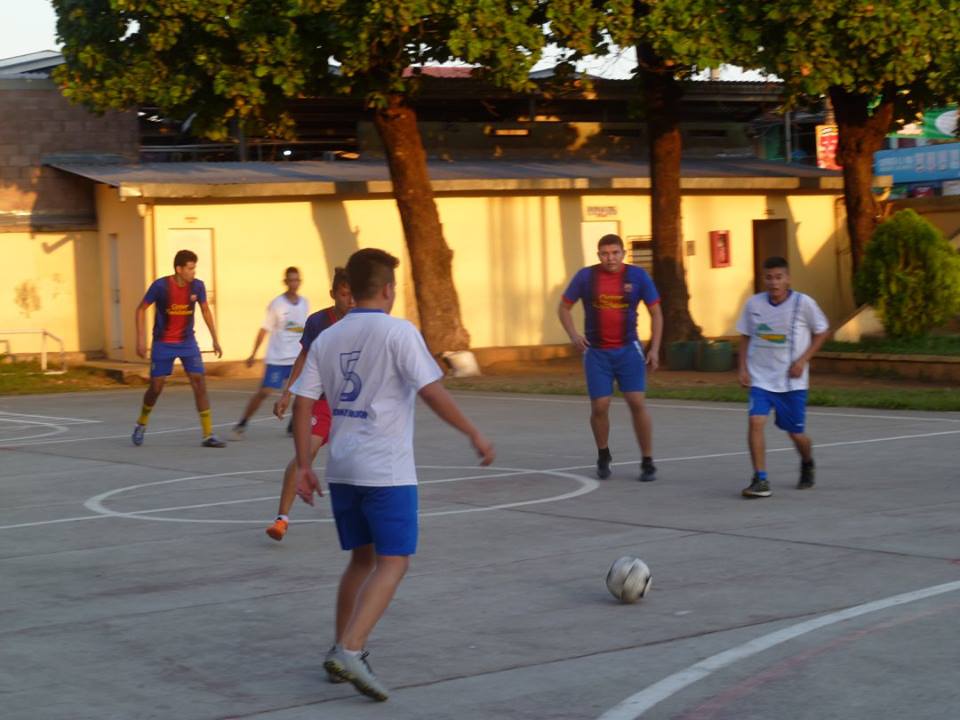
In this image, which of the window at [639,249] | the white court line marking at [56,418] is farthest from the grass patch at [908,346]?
the white court line marking at [56,418]

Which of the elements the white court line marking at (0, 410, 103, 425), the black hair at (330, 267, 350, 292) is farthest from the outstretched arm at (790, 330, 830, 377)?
the white court line marking at (0, 410, 103, 425)

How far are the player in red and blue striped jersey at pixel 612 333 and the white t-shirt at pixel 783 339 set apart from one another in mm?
1168

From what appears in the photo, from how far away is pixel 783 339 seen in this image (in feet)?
37.3

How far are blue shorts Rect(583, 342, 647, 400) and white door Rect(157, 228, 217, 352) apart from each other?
1477cm

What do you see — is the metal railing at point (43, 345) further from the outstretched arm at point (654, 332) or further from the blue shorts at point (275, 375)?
the outstretched arm at point (654, 332)

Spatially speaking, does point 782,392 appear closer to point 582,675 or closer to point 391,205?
point 582,675

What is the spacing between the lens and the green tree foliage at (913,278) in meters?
24.2

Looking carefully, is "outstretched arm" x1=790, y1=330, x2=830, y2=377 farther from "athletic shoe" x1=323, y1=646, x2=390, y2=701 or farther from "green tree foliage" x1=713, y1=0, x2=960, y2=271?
"green tree foliage" x1=713, y1=0, x2=960, y2=271

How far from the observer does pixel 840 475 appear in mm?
12086

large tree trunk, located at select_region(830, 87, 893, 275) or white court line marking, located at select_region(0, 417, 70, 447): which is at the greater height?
large tree trunk, located at select_region(830, 87, 893, 275)

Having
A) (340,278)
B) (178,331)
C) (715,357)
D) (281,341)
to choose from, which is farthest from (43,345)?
(340,278)

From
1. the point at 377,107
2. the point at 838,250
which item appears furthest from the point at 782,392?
the point at 838,250

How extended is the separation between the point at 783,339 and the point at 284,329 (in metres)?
6.47

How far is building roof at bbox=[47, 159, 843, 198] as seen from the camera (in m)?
26.4
